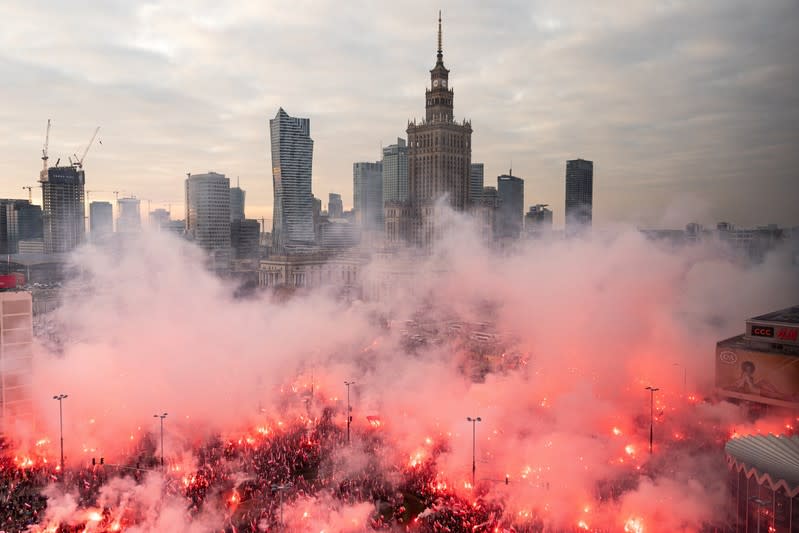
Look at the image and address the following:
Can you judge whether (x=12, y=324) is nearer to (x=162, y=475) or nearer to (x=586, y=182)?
(x=162, y=475)

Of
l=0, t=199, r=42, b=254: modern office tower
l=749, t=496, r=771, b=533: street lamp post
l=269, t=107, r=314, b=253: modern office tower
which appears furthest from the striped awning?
l=269, t=107, r=314, b=253: modern office tower

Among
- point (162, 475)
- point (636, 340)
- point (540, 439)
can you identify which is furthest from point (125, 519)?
point (636, 340)

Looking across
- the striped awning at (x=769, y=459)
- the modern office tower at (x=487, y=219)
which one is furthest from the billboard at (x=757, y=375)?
the modern office tower at (x=487, y=219)

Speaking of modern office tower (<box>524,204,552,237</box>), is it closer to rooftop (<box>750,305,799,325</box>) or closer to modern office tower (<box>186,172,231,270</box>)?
rooftop (<box>750,305,799,325</box>)

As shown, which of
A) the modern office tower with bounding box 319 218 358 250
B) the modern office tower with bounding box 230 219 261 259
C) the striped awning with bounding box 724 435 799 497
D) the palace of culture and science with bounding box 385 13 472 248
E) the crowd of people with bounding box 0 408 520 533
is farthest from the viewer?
the modern office tower with bounding box 319 218 358 250

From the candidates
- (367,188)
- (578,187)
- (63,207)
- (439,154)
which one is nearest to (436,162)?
(439,154)
